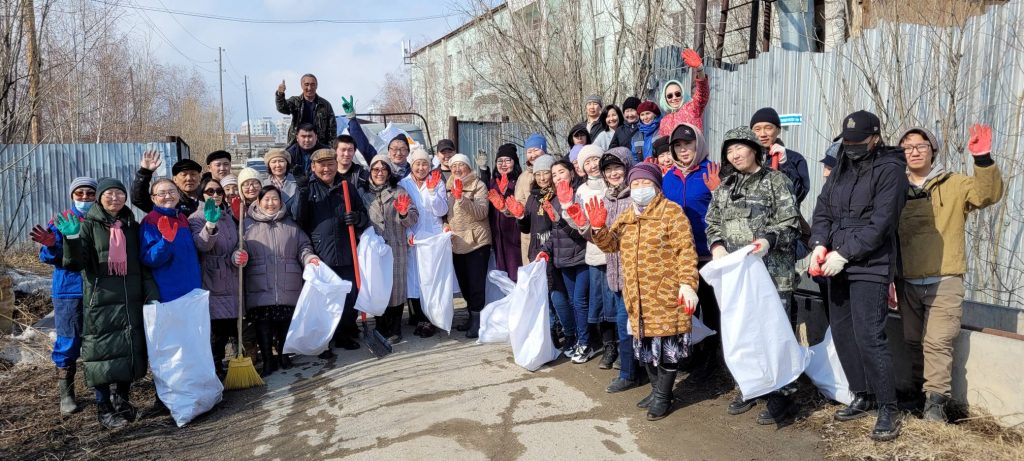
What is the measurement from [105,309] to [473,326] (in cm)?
286

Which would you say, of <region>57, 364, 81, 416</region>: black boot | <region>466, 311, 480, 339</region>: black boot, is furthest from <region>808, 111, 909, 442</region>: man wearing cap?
<region>57, 364, 81, 416</region>: black boot

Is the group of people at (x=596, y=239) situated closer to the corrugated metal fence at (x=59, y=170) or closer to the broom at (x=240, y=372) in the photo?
the broom at (x=240, y=372)

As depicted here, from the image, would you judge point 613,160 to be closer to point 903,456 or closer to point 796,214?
point 796,214

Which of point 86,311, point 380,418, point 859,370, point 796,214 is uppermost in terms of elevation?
point 796,214

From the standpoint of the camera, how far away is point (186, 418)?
158 inches

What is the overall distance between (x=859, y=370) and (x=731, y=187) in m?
1.22

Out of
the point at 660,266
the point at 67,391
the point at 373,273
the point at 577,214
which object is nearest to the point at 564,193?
the point at 577,214

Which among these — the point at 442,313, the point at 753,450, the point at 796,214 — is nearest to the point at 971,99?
the point at 796,214

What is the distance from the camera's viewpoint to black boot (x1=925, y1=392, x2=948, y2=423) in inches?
133

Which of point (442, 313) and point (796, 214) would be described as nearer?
point (796, 214)

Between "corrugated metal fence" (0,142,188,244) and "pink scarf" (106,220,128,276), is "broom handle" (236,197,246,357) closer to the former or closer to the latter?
"pink scarf" (106,220,128,276)

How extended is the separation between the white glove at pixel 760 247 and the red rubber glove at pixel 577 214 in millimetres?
1030

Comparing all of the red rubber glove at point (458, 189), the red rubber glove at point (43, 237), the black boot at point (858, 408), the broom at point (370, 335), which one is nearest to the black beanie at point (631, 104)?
the red rubber glove at point (458, 189)

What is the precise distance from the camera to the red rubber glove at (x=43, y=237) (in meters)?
3.68
